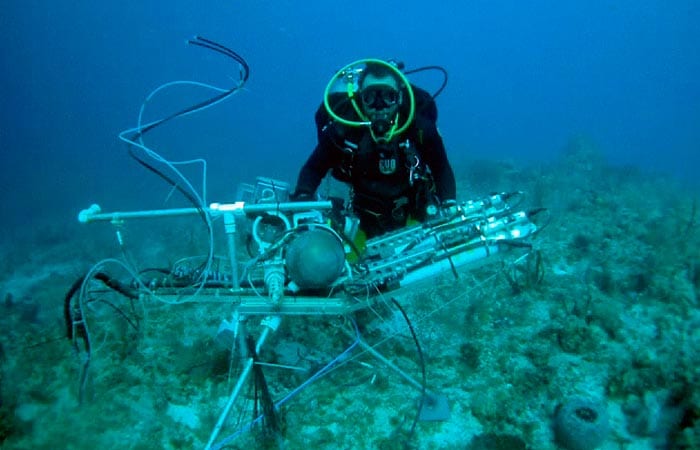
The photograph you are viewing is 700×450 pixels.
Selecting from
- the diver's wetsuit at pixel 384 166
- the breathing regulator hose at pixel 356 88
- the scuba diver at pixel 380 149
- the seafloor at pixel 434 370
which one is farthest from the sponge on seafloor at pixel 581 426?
the breathing regulator hose at pixel 356 88

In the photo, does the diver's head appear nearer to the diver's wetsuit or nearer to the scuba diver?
the scuba diver

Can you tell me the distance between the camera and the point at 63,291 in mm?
9102

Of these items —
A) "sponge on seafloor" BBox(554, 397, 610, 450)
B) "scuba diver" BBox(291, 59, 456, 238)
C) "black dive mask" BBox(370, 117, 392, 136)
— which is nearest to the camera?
"sponge on seafloor" BBox(554, 397, 610, 450)

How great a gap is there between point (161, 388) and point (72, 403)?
807 mm

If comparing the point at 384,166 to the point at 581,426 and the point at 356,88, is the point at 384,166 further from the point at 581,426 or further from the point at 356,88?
the point at 581,426

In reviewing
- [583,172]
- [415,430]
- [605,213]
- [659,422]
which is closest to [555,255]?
[605,213]

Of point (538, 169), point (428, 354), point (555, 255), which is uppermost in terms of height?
point (538, 169)

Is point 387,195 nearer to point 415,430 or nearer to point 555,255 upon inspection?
→ point 415,430

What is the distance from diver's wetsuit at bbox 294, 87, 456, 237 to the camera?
4297mm

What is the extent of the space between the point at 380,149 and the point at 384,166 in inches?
7.5

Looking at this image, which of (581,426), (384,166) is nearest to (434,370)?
(581,426)

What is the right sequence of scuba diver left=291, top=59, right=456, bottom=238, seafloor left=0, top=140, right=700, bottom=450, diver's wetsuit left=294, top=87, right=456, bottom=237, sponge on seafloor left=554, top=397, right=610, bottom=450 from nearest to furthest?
sponge on seafloor left=554, top=397, right=610, bottom=450 < seafloor left=0, top=140, right=700, bottom=450 < scuba diver left=291, top=59, right=456, bottom=238 < diver's wetsuit left=294, top=87, right=456, bottom=237

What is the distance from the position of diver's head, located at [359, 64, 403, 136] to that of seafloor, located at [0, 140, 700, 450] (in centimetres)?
167

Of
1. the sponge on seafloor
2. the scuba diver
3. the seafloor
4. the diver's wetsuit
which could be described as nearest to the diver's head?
the scuba diver
